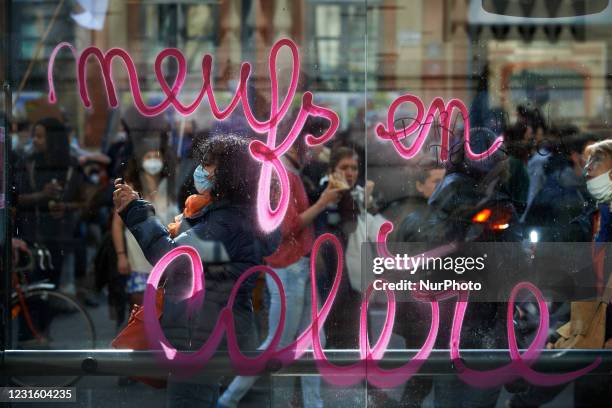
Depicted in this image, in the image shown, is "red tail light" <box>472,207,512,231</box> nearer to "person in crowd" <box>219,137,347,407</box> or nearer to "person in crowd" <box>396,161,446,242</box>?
"person in crowd" <box>396,161,446,242</box>

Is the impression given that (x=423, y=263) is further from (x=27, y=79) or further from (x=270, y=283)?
(x=27, y=79)

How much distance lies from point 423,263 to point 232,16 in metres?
1.55

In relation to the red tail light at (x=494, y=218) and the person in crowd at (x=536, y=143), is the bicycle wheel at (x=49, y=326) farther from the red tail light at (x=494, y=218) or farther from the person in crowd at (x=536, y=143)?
the person in crowd at (x=536, y=143)

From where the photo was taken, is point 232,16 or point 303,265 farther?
point 232,16

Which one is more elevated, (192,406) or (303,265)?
(303,265)

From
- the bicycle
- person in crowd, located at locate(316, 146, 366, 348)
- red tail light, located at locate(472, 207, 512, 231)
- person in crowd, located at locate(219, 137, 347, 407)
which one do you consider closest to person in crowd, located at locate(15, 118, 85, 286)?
the bicycle

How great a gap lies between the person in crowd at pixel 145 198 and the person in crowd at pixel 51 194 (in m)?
0.31

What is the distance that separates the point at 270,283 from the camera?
4637mm

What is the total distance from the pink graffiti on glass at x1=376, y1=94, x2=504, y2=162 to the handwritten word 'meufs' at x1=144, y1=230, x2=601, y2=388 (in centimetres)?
39

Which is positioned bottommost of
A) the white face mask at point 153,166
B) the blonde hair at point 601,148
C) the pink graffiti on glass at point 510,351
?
the pink graffiti on glass at point 510,351

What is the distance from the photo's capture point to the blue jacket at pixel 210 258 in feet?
14.9

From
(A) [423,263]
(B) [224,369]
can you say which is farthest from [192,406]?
(A) [423,263]

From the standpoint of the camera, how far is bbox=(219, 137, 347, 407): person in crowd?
15.0 ft

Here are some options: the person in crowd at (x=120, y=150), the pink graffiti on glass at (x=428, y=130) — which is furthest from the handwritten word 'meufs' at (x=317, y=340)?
the person in crowd at (x=120, y=150)
